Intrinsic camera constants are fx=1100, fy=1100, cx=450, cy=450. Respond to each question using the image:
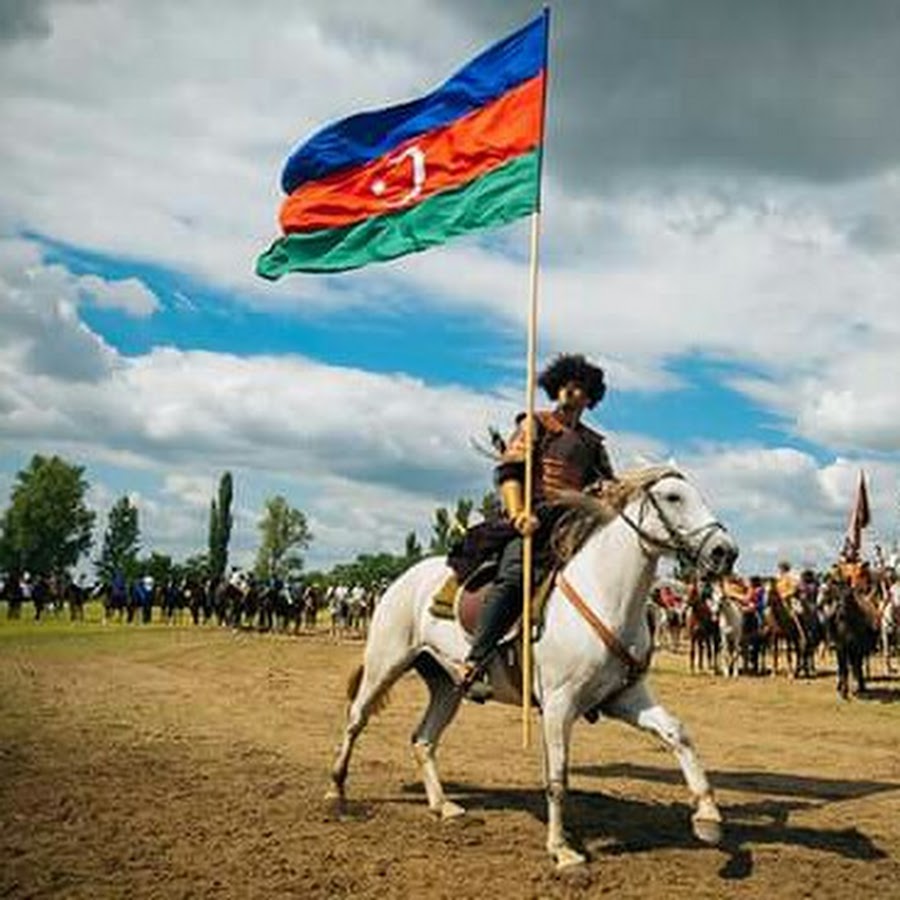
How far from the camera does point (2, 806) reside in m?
8.62

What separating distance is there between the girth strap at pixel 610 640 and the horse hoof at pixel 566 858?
1.23 m

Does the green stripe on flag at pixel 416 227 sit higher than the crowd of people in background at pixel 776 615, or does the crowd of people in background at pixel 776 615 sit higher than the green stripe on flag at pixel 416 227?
the green stripe on flag at pixel 416 227

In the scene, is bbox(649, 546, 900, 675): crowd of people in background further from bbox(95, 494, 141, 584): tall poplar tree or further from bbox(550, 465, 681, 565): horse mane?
bbox(95, 494, 141, 584): tall poplar tree

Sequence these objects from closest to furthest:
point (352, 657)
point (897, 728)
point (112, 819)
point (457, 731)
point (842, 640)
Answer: point (112, 819), point (457, 731), point (897, 728), point (842, 640), point (352, 657)

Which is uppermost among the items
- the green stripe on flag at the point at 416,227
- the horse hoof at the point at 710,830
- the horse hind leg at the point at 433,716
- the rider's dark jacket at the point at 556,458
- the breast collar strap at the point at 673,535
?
the green stripe on flag at the point at 416,227

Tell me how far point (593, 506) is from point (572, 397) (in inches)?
40.2

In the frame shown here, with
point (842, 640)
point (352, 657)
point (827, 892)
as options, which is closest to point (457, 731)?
point (827, 892)

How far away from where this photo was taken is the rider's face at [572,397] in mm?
8477

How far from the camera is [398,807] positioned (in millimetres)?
9148

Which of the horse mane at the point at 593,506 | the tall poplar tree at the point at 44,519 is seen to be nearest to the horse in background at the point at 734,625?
the horse mane at the point at 593,506

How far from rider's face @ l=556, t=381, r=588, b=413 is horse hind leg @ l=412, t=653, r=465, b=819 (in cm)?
250

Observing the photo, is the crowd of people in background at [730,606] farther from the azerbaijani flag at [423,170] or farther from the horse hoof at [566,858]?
the azerbaijani flag at [423,170]

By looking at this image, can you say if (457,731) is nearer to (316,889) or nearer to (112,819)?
(112,819)

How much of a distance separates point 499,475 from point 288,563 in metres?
121
